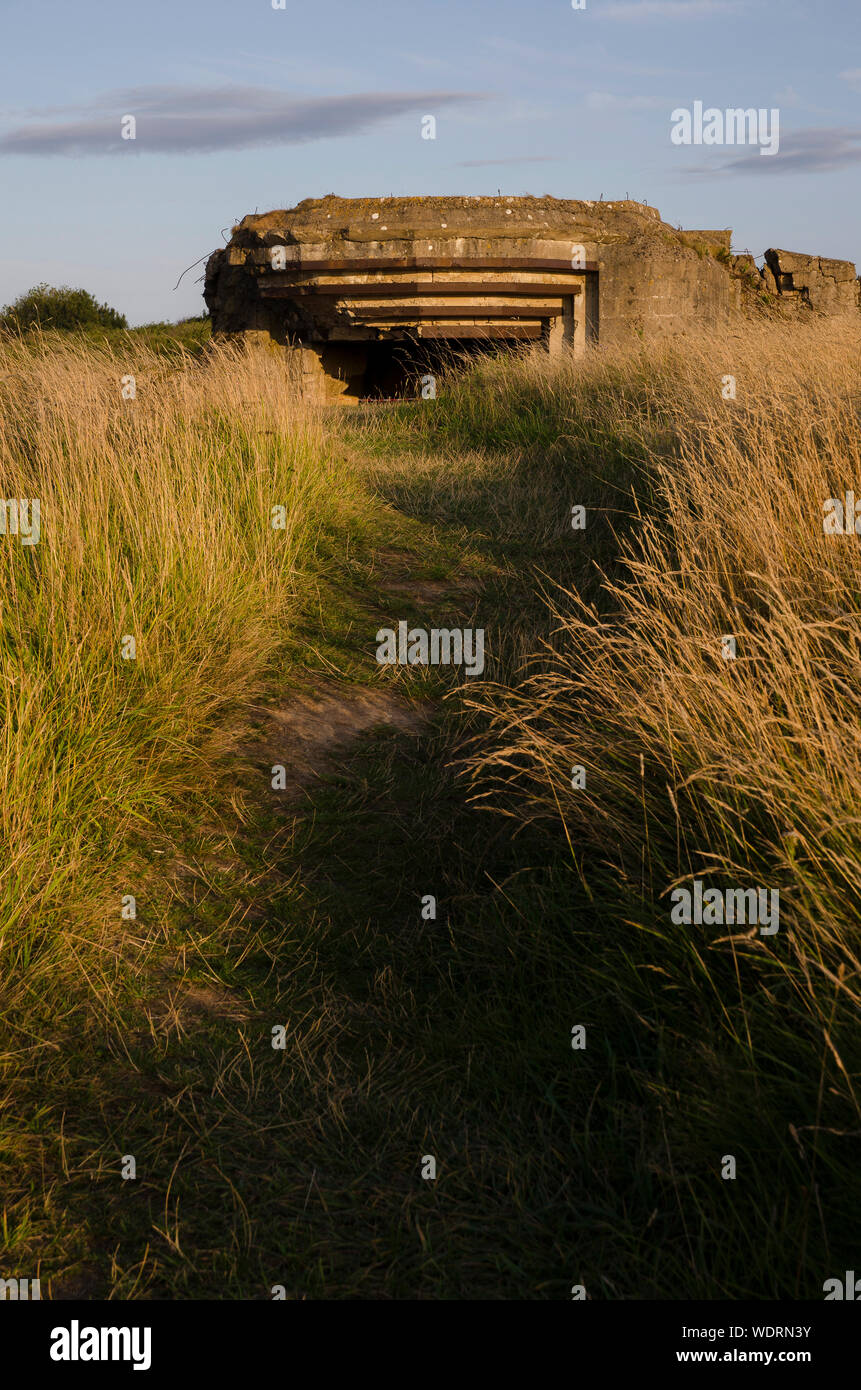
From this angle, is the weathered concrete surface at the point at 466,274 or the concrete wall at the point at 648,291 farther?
Result: the concrete wall at the point at 648,291

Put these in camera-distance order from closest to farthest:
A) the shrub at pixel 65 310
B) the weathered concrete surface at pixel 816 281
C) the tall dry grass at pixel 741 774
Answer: the tall dry grass at pixel 741 774 < the weathered concrete surface at pixel 816 281 < the shrub at pixel 65 310

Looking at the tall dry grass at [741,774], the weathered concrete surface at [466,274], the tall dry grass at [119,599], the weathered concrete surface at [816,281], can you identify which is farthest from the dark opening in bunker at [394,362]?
the tall dry grass at [741,774]

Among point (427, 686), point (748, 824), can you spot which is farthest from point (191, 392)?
point (748, 824)

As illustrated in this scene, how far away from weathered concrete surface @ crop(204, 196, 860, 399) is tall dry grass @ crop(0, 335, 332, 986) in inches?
229

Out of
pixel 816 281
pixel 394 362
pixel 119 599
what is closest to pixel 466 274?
pixel 394 362

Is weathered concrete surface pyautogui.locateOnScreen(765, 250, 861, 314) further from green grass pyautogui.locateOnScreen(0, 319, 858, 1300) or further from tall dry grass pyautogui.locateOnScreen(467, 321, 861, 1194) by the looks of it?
green grass pyautogui.locateOnScreen(0, 319, 858, 1300)

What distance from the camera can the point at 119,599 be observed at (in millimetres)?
4547

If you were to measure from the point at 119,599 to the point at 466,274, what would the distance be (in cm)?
957

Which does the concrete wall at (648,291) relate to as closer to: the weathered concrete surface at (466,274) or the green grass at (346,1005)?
the weathered concrete surface at (466,274)

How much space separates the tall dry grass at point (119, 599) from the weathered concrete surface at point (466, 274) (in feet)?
19.1

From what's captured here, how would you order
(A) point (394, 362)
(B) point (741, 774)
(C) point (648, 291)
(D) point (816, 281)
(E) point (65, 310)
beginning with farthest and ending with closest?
1. (E) point (65, 310)
2. (A) point (394, 362)
3. (D) point (816, 281)
4. (C) point (648, 291)
5. (B) point (741, 774)

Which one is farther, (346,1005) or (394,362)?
(394,362)

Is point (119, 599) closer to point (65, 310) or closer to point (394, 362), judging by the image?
point (394, 362)

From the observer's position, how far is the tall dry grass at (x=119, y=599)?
3523 mm
